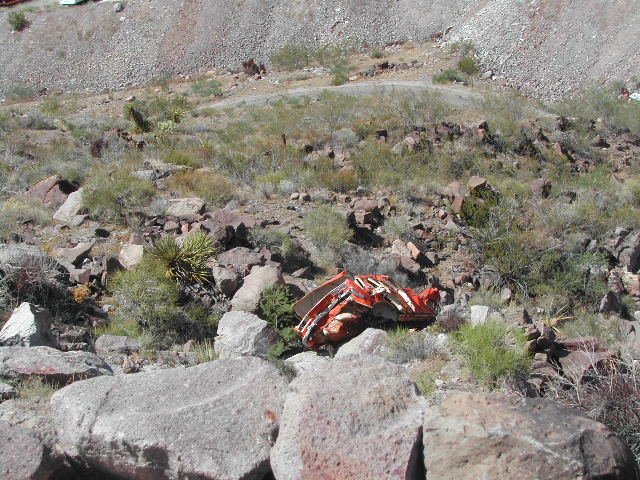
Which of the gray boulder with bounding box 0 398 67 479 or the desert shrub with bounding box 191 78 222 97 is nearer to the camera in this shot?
the gray boulder with bounding box 0 398 67 479

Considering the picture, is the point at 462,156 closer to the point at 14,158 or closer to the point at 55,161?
the point at 55,161

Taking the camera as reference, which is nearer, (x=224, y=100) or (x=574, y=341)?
(x=574, y=341)

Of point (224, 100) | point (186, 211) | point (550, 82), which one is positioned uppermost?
point (186, 211)

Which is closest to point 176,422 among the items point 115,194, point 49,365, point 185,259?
point 49,365

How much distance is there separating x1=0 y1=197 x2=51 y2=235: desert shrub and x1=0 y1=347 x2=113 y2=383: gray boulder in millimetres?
6023

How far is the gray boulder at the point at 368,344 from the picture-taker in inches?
282

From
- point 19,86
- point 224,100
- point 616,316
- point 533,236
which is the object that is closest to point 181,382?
point 616,316

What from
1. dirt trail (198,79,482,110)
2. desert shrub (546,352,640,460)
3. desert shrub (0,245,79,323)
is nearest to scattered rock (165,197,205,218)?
desert shrub (0,245,79,323)

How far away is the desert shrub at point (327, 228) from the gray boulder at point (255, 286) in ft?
7.66

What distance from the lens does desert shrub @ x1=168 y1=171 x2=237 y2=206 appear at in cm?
1409

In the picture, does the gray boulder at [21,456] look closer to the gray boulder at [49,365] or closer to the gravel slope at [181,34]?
the gray boulder at [49,365]

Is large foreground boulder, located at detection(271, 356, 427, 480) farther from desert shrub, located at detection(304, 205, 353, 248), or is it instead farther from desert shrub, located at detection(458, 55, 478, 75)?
desert shrub, located at detection(458, 55, 478, 75)

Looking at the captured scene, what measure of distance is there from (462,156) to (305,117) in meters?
6.52

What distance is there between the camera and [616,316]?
10.4 metres
